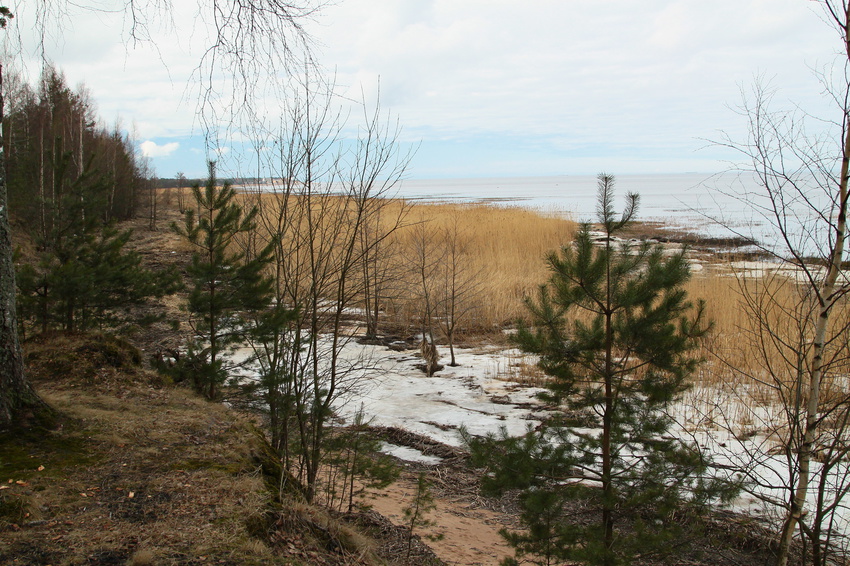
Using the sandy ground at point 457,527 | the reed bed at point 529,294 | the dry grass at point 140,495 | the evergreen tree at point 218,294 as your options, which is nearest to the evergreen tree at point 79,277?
the evergreen tree at point 218,294

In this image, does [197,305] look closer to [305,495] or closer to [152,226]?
[305,495]

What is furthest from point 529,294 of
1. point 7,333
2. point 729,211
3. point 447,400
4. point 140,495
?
point 729,211

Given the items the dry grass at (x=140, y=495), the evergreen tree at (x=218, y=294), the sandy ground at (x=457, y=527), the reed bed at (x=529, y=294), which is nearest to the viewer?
the dry grass at (x=140, y=495)

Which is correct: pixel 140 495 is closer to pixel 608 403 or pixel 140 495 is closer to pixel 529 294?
pixel 608 403

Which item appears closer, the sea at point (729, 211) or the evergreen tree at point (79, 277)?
the sea at point (729, 211)

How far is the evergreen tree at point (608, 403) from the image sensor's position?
10.2ft

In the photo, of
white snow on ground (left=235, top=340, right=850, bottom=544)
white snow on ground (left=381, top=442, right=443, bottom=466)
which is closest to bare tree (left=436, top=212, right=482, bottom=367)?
white snow on ground (left=235, top=340, right=850, bottom=544)

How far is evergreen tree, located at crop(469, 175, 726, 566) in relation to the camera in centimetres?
311

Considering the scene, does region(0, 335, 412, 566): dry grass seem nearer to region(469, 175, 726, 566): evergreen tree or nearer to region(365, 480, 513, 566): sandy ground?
region(365, 480, 513, 566): sandy ground

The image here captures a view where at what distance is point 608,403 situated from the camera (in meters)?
3.34

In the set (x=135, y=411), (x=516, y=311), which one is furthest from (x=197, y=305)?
(x=516, y=311)

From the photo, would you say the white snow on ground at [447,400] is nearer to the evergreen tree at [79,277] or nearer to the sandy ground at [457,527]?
the sandy ground at [457,527]

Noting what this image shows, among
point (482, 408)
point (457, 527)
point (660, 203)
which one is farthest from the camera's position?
point (660, 203)

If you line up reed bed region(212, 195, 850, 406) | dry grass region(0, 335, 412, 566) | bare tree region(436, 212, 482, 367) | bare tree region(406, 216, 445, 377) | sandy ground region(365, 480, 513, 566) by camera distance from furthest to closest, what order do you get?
bare tree region(436, 212, 482, 367), bare tree region(406, 216, 445, 377), reed bed region(212, 195, 850, 406), sandy ground region(365, 480, 513, 566), dry grass region(0, 335, 412, 566)
